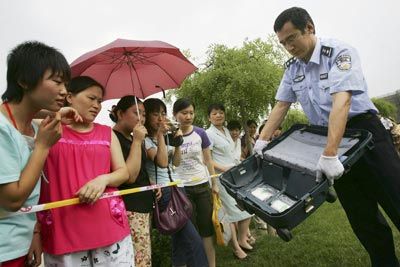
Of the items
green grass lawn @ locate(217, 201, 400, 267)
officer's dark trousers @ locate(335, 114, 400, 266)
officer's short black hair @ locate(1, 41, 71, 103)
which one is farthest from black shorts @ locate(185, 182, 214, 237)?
officer's short black hair @ locate(1, 41, 71, 103)

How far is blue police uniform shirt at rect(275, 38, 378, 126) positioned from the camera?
8.28ft

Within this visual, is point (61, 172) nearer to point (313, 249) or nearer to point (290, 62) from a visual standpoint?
point (290, 62)

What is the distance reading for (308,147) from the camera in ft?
8.77

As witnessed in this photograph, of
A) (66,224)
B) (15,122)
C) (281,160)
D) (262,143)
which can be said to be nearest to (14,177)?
(15,122)

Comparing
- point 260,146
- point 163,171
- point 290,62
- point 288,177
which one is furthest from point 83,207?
point 290,62

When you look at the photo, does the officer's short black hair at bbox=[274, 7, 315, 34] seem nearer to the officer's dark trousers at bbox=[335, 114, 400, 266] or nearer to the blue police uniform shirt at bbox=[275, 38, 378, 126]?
the blue police uniform shirt at bbox=[275, 38, 378, 126]

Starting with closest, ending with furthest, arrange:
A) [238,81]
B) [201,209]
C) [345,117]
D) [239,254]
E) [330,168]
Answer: [330,168], [345,117], [201,209], [239,254], [238,81]

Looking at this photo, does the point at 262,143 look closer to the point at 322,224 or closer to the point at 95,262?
the point at 95,262

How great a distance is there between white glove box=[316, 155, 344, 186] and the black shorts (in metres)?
1.89

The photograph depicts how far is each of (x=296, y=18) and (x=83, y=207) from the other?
2117 millimetres

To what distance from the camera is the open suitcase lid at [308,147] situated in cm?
234

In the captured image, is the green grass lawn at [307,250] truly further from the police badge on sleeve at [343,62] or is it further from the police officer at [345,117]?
the police badge on sleeve at [343,62]

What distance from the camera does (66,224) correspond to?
188cm

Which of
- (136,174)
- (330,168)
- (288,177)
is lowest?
(288,177)
